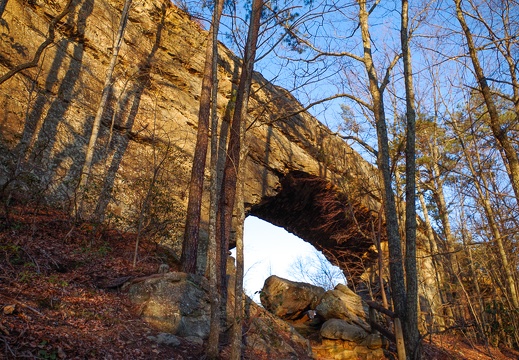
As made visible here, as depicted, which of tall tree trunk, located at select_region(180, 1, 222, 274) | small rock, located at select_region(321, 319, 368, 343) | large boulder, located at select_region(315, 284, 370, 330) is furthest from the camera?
large boulder, located at select_region(315, 284, 370, 330)

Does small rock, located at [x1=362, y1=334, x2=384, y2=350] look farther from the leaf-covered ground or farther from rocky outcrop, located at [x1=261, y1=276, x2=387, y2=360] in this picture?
the leaf-covered ground

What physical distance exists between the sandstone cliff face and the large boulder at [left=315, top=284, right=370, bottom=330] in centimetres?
207

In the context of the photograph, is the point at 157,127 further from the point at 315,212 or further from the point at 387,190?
the point at 315,212

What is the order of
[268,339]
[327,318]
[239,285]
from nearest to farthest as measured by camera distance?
[239,285]
[268,339]
[327,318]

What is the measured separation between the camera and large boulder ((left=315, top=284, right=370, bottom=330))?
36.0ft

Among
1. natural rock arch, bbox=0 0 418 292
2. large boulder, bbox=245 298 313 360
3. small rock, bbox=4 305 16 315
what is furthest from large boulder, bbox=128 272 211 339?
natural rock arch, bbox=0 0 418 292

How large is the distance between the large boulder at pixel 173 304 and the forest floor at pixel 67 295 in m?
0.20

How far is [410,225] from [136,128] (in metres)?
7.95

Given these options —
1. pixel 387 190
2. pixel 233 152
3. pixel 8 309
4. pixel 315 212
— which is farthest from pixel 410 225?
pixel 315 212

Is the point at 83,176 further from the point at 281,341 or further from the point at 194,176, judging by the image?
the point at 281,341

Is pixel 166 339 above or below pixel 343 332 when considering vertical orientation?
above

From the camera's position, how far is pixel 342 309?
438 inches

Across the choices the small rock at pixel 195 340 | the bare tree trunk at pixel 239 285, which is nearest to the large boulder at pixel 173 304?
the small rock at pixel 195 340

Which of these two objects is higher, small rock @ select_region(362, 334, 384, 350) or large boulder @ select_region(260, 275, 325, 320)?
large boulder @ select_region(260, 275, 325, 320)
